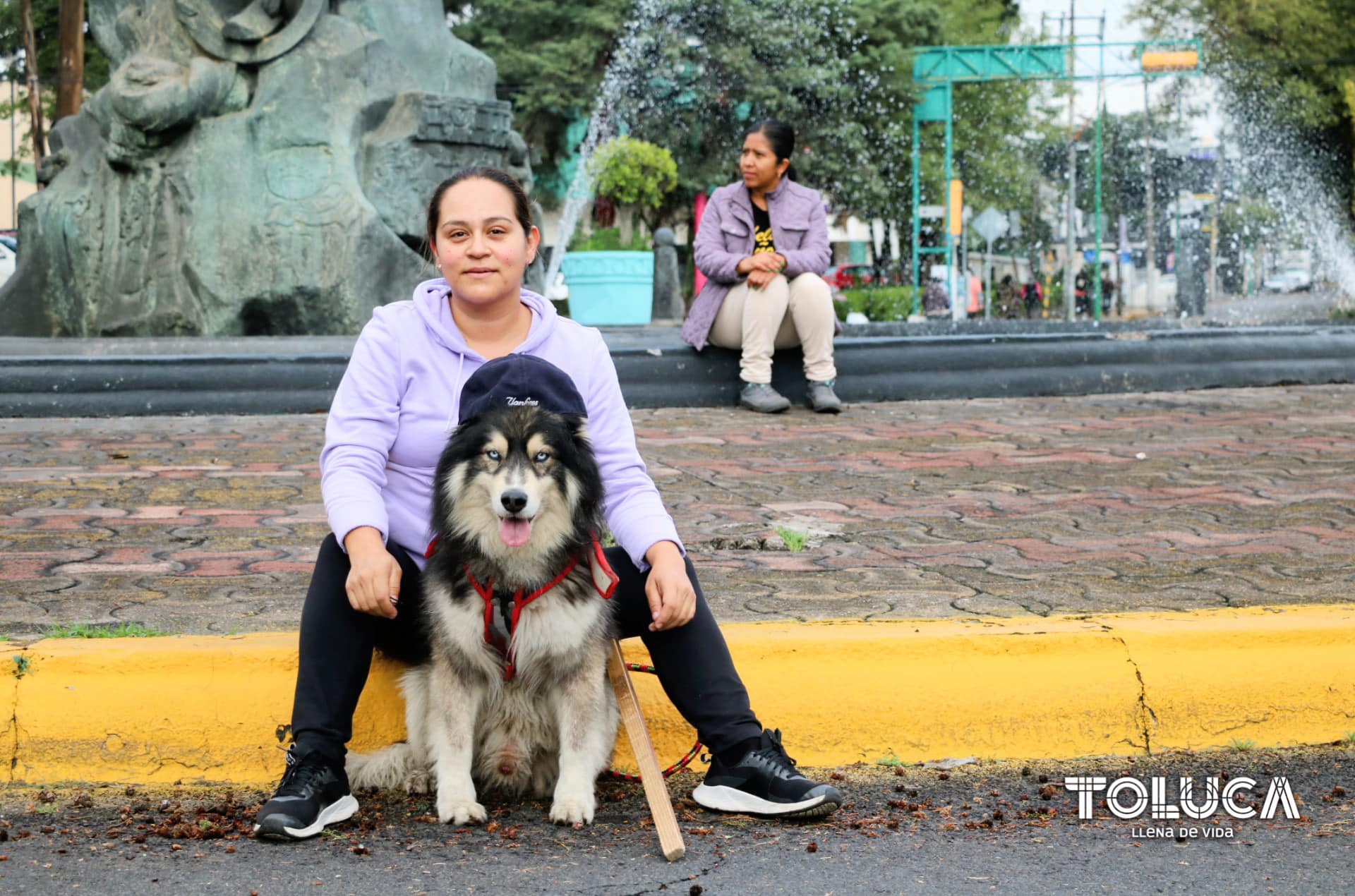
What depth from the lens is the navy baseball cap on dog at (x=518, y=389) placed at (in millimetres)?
3119

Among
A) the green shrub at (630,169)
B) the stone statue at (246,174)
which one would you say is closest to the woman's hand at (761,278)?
the stone statue at (246,174)

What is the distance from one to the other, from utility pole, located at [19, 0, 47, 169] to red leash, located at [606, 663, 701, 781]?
27819 millimetres

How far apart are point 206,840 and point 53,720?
0.64 meters

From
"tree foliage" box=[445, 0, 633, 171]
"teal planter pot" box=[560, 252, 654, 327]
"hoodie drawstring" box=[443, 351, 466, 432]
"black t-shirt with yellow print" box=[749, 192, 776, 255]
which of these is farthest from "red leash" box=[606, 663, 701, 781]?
"tree foliage" box=[445, 0, 633, 171]

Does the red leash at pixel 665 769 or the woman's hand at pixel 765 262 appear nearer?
the red leash at pixel 665 769

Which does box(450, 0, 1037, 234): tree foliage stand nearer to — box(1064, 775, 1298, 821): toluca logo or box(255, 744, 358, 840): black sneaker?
box(1064, 775, 1298, 821): toluca logo

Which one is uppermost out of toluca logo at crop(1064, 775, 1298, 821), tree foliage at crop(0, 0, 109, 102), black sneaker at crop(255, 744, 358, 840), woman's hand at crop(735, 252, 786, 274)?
tree foliage at crop(0, 0, 109, 102)

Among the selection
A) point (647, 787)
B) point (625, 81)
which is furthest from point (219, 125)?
point (625, 81)

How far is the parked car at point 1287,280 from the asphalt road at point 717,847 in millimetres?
58234

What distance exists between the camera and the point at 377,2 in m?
13.1

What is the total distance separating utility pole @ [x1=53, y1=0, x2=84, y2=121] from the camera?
25078mm

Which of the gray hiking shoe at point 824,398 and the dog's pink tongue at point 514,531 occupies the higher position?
the dog's pink tongue at point 514,531

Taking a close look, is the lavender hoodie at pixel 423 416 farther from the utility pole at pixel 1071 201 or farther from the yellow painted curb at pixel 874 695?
the utility pole at pixel 1071 201

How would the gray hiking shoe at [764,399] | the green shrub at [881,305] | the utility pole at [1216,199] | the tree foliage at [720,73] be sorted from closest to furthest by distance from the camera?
the gray hiking shoe at [764,399] → the green shrub at [881,305] → the tree foliage at [720,73] → the utility pole at [1216,199]
